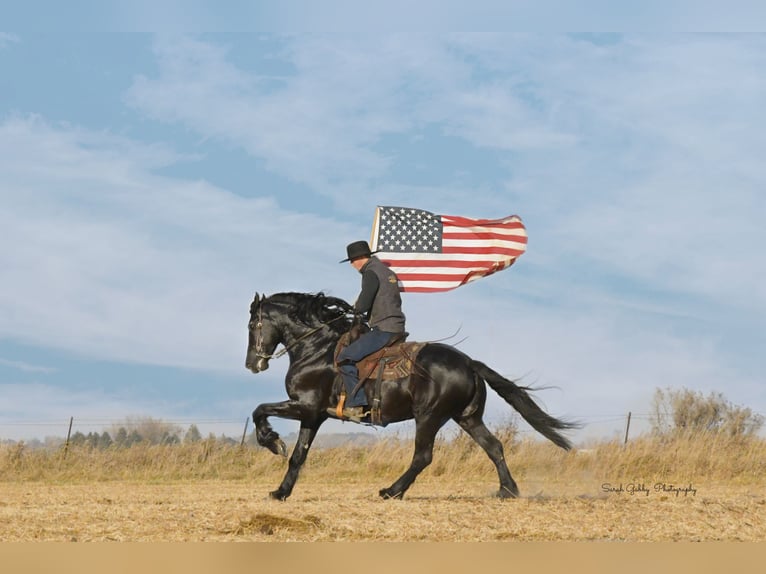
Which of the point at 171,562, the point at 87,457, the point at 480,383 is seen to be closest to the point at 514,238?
the point at 480,383

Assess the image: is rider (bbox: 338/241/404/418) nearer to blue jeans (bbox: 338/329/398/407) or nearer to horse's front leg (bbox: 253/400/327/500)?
blue jeans (bbox: 338/329/398/407)

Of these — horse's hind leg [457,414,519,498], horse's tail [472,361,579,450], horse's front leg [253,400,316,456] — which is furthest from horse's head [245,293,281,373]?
horse's tail [472,361,579,450]

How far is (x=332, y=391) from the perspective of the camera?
11664mm

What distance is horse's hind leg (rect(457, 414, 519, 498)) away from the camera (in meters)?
11.5

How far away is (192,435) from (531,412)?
13.0 m

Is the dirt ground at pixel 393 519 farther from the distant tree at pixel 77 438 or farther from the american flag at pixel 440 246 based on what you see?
the distant tree at pixel 77 438

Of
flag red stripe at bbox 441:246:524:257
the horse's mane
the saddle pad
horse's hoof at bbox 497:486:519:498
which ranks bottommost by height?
horse's hoof at bbox 497:486:519:498

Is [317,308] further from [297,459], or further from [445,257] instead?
[445,257]

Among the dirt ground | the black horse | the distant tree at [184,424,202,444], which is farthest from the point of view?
the distant tree at [184,424,202,444]

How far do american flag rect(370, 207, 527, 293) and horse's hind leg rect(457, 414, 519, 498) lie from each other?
3.12 metres

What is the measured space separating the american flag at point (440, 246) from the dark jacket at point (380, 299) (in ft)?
9.09

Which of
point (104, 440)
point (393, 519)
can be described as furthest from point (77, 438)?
point (393, 519)

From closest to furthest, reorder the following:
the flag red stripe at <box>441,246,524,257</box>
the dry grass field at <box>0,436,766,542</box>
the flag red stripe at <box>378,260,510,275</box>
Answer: the dry grass field at <box>0,436,766,542</box> < the flag red stripe at <box>378,260,510,275</box> < the flag red stripe at <box>441,246,524,257</box>

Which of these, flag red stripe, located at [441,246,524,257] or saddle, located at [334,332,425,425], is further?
flag red stripe, located at [441,246,524,257]
